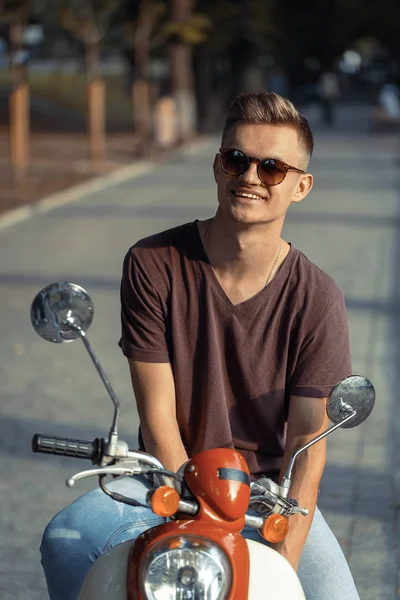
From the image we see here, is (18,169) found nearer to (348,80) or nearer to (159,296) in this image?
(159,296)

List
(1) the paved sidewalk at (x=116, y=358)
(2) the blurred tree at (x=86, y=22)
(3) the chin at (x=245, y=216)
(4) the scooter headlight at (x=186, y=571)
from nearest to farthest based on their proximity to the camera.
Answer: (4) the scooter headlight at (x=186, y=571) < (3) the chin at (x=245, y=216) < (1) the paved sidewalk at (x=116, y=358) < (2) the blurred tree at (x=86, y=22)

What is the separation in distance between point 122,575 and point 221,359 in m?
0.88

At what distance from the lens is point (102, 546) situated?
103 inches

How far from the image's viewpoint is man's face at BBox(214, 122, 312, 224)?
2672mm

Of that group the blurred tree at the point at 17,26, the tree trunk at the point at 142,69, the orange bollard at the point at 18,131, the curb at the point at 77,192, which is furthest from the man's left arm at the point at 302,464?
the tree trunk at the point at 142,69

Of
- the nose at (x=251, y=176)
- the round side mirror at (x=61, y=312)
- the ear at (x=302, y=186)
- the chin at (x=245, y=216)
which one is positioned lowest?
the round side mirror at (x=61, y=312)

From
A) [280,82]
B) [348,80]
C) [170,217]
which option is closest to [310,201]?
[170,217]

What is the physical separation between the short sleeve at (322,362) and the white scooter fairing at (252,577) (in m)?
0.68

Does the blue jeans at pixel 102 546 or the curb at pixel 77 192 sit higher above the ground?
the blue jeans at pixel 102 546

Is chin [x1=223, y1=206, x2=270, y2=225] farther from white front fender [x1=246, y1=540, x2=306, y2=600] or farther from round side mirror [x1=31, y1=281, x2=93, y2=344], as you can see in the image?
white front fender [x1=246, y1=540, x2=306, y2=600]

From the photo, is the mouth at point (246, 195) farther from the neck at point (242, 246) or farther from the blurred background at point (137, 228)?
the blurred background at point (137, 228)

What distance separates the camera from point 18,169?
18.9 meters

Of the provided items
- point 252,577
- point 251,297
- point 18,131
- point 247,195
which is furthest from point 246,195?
point 18,131

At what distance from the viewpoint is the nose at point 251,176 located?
2.62 m
